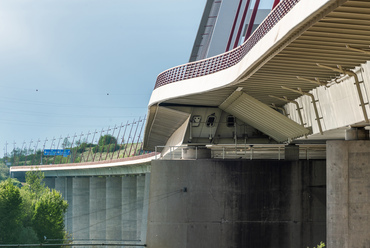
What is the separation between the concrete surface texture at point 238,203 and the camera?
3238cm

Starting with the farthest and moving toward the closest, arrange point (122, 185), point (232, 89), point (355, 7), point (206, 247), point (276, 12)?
point (122, 185), point (206, 247), point (232, 89), point (276, 12), point (355, 7)

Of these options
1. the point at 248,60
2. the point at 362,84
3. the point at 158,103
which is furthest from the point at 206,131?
the point at 362,84

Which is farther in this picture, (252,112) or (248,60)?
(252,112)

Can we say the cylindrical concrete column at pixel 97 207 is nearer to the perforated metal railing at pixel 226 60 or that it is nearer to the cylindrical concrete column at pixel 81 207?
the cylindrical concrete column at pixel 81 207

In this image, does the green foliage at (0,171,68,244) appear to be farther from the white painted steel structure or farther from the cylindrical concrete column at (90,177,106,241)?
the cylindrical concrete column at (90,177,106,241)

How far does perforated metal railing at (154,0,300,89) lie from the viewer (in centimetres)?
1805

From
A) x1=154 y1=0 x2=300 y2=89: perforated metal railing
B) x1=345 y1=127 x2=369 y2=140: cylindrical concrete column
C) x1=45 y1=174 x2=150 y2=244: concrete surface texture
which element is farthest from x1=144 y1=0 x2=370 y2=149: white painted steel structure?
x1=45 y1=174 x2=150 y2=244: concrete surface texture

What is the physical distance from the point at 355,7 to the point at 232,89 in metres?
15.2

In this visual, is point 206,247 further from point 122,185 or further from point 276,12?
point 122,185

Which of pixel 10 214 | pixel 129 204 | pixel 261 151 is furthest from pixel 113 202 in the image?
pixel 261 151

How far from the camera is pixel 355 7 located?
13844 millimetres

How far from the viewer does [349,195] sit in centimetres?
2478

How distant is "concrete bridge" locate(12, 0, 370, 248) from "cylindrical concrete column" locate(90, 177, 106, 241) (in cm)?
5439

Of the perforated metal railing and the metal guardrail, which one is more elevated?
the perforated metal railing
